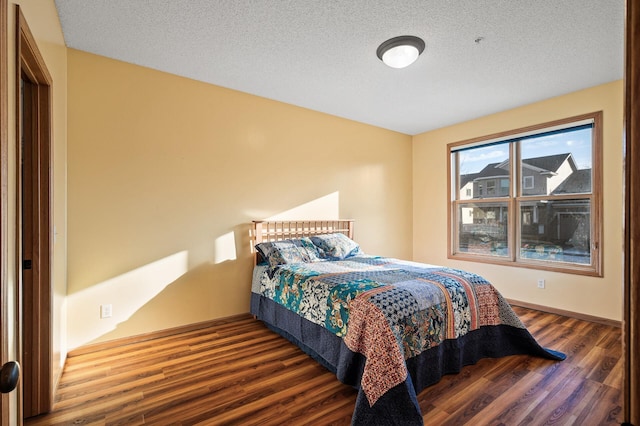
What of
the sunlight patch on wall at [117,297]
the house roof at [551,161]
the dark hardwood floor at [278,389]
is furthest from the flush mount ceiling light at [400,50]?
the sunlight patch on wall at [117,297]

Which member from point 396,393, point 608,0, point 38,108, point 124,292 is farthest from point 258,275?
point 608,0

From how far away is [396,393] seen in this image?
1.72 m

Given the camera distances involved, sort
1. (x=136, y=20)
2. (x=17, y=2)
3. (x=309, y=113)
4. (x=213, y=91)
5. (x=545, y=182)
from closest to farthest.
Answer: (x=17, y=2) < (x=136, y=20) < (x=213, y=91) < (x=545, y=182) < (x=309, y=113)

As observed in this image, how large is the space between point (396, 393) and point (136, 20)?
10.2ft

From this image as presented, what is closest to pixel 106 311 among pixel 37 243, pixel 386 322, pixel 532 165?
pixel 37 243

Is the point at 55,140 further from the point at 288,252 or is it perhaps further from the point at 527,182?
the point at 527,182

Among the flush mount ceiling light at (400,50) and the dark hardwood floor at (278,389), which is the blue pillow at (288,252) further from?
the flush mount ceiling light at (400,50)

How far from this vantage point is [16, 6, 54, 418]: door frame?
5.88ft

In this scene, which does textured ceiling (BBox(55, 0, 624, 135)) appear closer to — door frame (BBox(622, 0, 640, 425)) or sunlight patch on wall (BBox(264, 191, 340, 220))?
sunlight patch on wall (BBox(264, 191, 340, 220))

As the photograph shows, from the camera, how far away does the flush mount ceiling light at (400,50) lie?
2.47 m

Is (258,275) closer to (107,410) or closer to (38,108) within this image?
(107,410)

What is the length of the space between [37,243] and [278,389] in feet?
5.81

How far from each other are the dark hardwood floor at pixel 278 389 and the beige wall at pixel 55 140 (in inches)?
15.0

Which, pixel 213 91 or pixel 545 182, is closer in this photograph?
pixel 213 91
